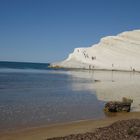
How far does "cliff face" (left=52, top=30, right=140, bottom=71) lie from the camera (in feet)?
251

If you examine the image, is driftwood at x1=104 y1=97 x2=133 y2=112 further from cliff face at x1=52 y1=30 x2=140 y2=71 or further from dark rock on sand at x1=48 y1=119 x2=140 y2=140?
cliff face at x1=52 y1=30 x2=140 y2=71

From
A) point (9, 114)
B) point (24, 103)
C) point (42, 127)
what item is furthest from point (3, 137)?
point (24, 103)

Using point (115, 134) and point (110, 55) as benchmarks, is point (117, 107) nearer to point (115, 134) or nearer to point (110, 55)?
point (115, 134)

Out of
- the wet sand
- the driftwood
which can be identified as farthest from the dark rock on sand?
the driftwood

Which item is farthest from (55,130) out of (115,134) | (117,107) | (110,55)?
(110,55)

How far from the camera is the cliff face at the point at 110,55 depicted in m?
76.6

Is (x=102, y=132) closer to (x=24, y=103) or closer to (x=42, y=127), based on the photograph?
(x=42, y=127)

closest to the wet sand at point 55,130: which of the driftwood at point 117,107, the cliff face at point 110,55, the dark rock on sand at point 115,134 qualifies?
the dark rock on sand at point 115,134

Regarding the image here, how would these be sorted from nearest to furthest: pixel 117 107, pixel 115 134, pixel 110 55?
1. pixel 115 134
2. pixel 117 107
3. pixel 110 55

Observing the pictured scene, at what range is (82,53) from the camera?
8044cm

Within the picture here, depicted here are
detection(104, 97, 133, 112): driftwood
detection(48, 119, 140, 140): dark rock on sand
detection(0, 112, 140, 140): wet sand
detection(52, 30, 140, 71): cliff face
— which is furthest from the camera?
detection(52, 30, 140, 71): cliff face

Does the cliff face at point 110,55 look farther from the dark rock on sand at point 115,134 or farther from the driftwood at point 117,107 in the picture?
the dark rock on sand at point 115,134

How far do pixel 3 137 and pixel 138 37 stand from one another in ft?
265

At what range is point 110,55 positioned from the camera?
260 ft
